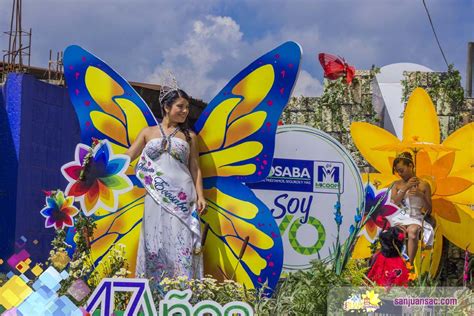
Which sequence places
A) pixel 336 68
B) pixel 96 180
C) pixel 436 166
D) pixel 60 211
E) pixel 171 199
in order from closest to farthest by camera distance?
pixel 171 199
pixel 96 180
pixel 60 211
pixel 436 166
pixel 336 68

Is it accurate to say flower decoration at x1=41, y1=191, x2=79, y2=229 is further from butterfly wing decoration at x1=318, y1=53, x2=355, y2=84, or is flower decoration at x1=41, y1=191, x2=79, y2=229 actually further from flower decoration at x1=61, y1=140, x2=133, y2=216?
butterfly wing decoration at x1=318, y1=53, x2=355, y2=84

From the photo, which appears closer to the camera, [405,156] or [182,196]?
[182,196]

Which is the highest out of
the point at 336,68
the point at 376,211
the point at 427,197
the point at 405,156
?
Result: the point at 336,68

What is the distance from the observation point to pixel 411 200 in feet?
25.3

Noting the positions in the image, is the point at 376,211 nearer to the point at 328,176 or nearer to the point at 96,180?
the point at 328,176

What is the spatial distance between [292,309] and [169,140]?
5.04ft

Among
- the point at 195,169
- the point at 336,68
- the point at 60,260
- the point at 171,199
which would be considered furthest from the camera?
the point at 336,68

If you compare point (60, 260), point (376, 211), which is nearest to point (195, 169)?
point (60, 260)

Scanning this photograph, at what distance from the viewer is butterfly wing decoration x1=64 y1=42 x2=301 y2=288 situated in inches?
267

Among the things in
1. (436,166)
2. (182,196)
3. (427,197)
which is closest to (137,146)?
(182,196)

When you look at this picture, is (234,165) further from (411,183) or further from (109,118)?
(411,183)

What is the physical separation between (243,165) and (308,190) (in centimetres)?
117

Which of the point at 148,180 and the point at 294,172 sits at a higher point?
the point at 294,172
